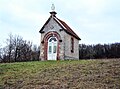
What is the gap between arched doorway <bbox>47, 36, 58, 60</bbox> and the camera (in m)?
38.7

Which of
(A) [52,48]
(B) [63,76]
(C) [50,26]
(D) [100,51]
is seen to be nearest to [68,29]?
(C) [50,26]

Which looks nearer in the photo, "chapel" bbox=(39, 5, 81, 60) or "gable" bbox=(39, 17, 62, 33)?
"chapel" bbox=(39, 5, 81, 60)

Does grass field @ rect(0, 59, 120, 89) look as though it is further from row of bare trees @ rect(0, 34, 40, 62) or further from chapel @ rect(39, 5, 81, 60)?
row of bare trees @ rect(0, 34, 40, 62)

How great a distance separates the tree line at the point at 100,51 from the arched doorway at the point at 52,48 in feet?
58.9

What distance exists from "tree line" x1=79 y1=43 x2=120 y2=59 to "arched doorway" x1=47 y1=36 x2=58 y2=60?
58.9ft

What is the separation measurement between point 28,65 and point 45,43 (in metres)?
9.36

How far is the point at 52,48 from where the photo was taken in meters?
39.1

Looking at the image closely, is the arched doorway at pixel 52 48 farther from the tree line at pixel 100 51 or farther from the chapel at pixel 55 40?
the tree line at pixel 100 51

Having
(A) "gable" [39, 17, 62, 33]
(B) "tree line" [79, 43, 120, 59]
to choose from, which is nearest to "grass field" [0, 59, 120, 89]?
(A) "gable" [39, 17, 62, 33]

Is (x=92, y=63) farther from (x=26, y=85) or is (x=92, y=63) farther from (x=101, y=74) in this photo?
(x=26, y=85)

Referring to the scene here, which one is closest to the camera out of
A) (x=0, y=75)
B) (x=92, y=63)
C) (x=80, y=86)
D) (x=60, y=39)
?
(x=80, y=86)

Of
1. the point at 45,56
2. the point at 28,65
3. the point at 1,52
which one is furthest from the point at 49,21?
the point at 1,52

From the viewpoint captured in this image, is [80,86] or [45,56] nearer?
[80,86]

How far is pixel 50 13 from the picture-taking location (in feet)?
132
